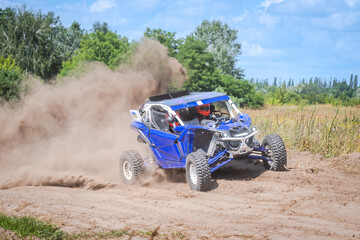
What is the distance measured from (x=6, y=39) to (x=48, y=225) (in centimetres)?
6596

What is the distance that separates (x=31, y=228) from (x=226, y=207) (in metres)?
3.44

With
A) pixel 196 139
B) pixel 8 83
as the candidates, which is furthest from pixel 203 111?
pixel 8 83

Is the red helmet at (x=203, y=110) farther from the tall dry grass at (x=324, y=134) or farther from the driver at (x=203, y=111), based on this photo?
the tall dry grass at (x=324, y=134)

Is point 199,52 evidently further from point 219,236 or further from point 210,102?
point 219,236

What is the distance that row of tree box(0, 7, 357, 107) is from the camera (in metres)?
42.8

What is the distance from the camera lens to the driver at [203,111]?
10305 mm

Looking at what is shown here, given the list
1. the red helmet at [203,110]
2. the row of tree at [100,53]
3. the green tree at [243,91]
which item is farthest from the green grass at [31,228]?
the green tree at [243,91]

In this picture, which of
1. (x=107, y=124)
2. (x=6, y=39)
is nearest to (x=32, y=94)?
(x=107, y=124)

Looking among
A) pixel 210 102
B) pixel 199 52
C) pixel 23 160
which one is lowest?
pixel 23 160

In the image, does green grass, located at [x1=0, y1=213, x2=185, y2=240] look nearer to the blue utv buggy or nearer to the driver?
the blue utv buggy

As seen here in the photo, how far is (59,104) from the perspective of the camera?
1574 cm

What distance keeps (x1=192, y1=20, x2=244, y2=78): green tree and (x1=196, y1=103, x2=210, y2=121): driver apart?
63555mm

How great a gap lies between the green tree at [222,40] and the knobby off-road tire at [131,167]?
208 ft

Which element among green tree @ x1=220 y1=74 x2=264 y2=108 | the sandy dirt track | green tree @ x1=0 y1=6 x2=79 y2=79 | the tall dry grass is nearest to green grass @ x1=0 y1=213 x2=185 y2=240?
the sandy dirt track
